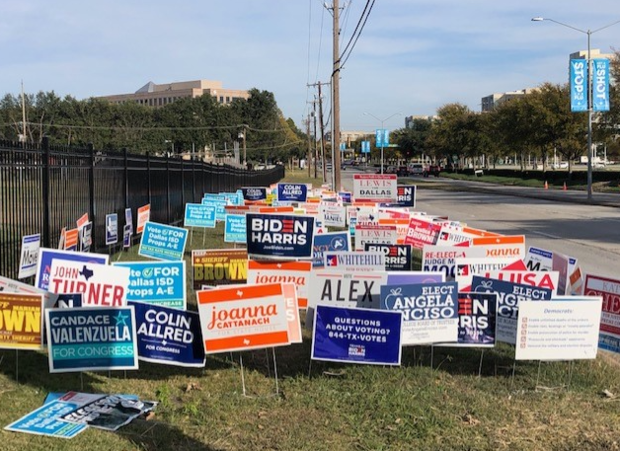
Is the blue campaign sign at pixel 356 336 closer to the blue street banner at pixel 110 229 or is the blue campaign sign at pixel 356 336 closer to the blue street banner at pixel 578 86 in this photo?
the blue street banner at pixel 110 229

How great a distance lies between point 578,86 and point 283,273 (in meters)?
29.5

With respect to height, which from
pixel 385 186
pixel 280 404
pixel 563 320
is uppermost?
pixel 385 186

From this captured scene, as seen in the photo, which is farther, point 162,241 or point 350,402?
point 162,241

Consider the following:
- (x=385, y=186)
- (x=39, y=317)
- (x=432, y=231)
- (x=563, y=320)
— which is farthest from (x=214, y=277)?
(x=385, y=186)

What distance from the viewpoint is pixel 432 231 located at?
11.0 m

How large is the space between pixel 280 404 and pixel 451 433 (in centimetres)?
134

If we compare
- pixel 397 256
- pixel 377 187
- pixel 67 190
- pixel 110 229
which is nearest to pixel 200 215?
pixel 110 229

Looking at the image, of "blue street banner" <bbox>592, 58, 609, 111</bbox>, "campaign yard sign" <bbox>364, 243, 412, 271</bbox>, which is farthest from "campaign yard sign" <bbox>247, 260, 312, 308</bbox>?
"blue street banner" <bbox>592, 58, 609, 111</bbox>

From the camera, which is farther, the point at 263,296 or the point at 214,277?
the point at 214,277

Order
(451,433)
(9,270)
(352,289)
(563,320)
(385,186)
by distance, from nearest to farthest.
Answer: (451,433)
(563,320)
(352,289)
(9,270)
(385,186)

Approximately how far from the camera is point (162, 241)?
9.69 metres

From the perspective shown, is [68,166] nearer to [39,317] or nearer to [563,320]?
[39,317]

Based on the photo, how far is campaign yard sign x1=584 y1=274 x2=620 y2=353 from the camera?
589cm

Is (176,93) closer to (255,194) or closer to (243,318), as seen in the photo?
(255,194)
